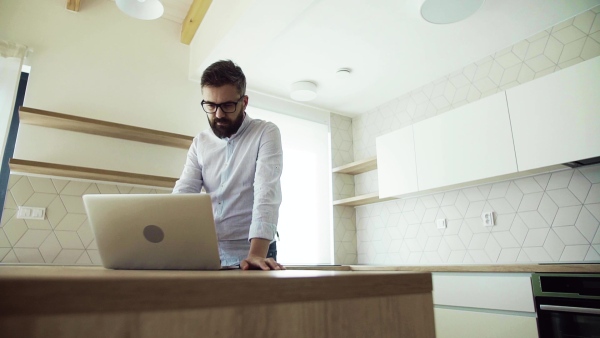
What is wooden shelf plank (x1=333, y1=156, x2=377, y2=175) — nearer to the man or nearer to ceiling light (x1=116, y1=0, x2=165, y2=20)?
the man

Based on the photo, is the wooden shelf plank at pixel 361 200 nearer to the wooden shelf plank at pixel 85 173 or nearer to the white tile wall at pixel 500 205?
the white tile wall at pixel 500 205

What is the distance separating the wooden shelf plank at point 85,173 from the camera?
2246mm

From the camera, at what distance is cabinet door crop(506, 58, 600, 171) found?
80.3 inches

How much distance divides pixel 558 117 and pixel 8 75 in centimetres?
343

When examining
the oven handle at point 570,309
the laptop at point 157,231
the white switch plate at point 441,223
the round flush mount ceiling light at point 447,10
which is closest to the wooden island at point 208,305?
the laptop at point 157,231

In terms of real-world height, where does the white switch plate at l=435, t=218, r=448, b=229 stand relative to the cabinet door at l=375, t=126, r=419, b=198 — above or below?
below

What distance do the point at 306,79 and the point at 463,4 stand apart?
1501 millimetres

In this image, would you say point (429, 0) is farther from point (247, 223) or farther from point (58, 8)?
point (58, 8)

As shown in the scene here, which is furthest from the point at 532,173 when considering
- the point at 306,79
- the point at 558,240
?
the point at 306,79

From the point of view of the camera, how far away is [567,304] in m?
1.76

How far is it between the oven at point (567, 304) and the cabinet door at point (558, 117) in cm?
69

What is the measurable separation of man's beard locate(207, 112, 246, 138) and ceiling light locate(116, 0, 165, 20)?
0.93 m

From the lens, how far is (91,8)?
294cm

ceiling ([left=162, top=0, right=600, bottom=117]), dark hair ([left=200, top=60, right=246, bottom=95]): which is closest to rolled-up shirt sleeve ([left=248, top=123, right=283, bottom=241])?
dark hair ([left=200, top=60, right=246, bottom=95])
